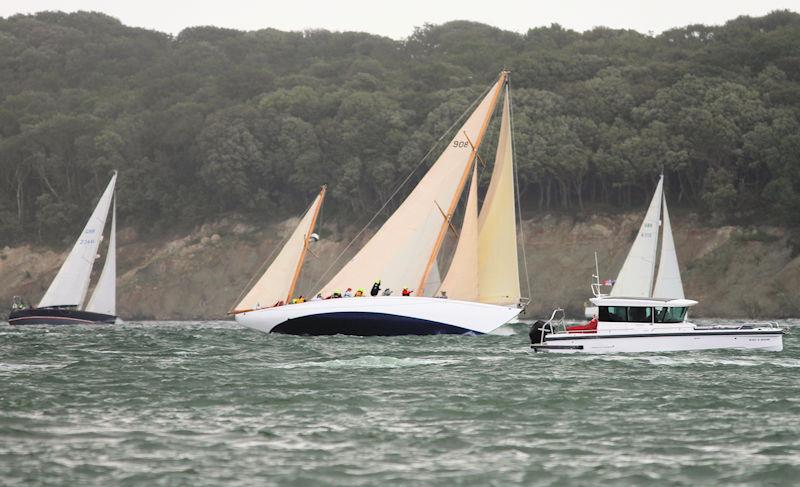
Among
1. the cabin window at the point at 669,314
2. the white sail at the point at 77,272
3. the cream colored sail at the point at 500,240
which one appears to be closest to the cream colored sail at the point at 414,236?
the cream colored sail at the point at 500,240

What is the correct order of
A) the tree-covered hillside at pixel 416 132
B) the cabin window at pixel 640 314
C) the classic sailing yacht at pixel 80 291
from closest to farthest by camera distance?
the cabin window at pixel 640 314, the classic sailing yacht at pixel 80 291, the tree-covered hillside at pixel 416 132

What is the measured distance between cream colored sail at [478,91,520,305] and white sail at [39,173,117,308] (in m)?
36.0

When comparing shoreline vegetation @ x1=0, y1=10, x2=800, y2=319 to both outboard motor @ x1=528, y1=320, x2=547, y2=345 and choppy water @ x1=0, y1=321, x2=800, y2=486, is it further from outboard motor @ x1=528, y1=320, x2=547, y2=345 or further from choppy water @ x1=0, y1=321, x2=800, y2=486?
choppy water @ x1=0, y1=321, x2=800, y2=486

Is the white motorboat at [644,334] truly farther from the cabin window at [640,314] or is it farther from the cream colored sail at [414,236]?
the cream colored sail at [414,236]

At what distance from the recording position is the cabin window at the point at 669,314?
183 feet

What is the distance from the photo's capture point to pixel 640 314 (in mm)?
55906

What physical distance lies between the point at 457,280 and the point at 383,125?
67.7 meters

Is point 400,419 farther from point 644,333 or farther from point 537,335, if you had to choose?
point 644,333

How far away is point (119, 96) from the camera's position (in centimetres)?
17062

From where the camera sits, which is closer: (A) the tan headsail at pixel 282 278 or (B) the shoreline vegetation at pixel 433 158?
(A) the tan headsail at pixel 282 278

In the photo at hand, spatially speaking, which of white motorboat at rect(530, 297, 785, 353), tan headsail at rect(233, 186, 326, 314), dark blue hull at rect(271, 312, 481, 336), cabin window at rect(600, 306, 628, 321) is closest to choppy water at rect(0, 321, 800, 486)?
white motorboat at rect(530, 297, 785, 353)

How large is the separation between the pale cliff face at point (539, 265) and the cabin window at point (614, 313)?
5416 centimetres

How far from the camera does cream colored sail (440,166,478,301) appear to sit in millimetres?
69000

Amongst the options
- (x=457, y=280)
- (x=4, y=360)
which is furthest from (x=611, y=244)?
(x=4, y=360)
